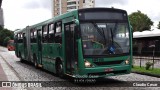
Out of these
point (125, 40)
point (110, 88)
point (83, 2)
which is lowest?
point (110, 88)

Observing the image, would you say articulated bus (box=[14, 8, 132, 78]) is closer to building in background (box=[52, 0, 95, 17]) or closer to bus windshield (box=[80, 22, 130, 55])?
bus windshield (box=[80, 22, 130, 55])

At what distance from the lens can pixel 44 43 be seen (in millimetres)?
19594

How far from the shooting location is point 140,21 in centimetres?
10775

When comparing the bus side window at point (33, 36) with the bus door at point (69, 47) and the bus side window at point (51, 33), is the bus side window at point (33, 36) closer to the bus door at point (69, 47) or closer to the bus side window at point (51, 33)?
the bus side window at point (51, 33)

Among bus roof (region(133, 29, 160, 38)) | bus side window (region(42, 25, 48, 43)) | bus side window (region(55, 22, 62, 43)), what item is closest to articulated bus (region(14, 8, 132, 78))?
bus side window (region(55, 22, 62, 43))

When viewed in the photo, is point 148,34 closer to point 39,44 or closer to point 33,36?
point 33,36

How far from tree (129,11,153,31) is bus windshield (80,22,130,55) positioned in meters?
91.6

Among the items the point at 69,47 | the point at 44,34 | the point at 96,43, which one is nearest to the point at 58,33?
the point at 69,47

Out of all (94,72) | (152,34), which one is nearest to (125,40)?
(94,72)

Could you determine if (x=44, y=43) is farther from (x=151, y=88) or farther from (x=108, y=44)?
(x=151, y=88)

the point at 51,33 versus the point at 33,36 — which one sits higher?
the point at 51,33

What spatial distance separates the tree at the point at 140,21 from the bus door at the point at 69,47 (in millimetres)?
90893

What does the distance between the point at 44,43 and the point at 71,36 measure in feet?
18.3

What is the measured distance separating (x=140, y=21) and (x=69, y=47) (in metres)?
95.4
